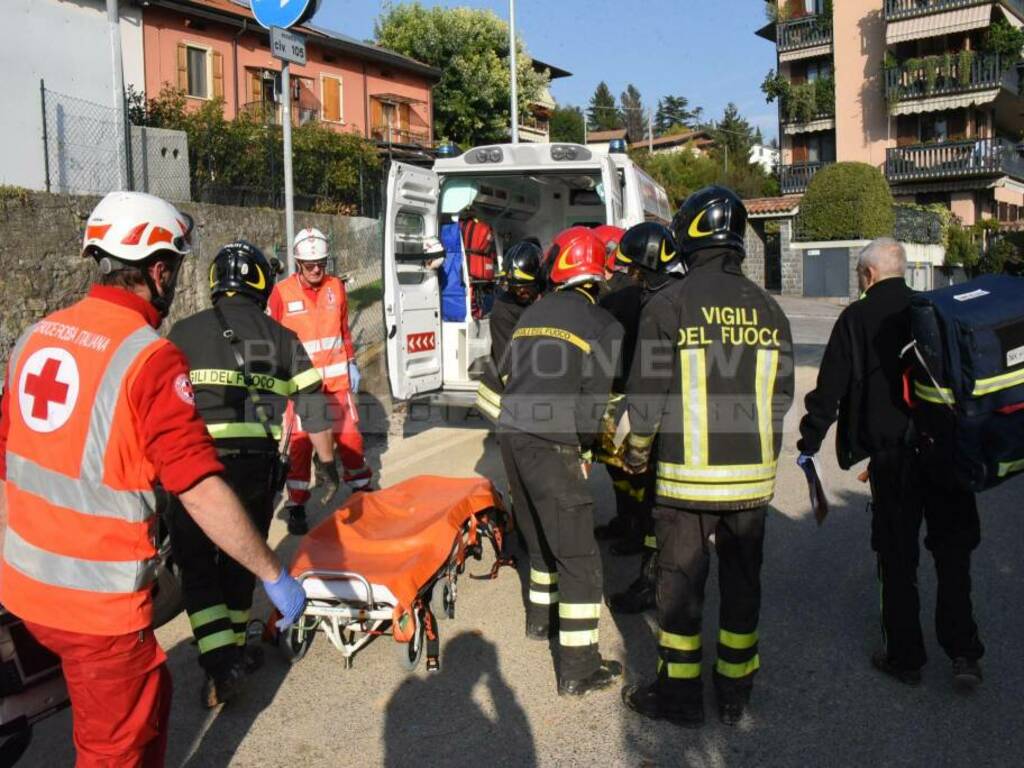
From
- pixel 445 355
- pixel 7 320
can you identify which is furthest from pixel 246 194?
Result: pixel 445 355

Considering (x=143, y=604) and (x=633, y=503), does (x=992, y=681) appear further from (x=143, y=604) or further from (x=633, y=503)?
(x=143, y=604)

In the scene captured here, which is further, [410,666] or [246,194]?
[246,194]

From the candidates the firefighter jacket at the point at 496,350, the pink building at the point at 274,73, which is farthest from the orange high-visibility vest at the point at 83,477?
the pink building at the point at 274,73

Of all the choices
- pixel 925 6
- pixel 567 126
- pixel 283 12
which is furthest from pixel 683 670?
pixel 567 126

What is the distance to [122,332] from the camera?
7.37 feet

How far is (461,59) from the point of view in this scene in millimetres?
34688

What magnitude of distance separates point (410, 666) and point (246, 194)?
10952 mm

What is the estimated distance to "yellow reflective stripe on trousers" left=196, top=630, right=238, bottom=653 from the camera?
11.9ft

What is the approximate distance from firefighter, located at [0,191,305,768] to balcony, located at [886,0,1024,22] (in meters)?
35.8

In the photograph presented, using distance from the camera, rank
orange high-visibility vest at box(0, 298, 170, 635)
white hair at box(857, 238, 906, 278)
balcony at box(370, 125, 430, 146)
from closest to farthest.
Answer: orange high-visibility vest at box(0, 298, 170, 635)
white hair at box(857, 238, 906, 278)
balcony at box(370, 125, 430, 146)

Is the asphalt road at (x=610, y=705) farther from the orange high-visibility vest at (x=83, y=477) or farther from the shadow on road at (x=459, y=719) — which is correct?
the orange high-visibility vest at (x=83, y=477)

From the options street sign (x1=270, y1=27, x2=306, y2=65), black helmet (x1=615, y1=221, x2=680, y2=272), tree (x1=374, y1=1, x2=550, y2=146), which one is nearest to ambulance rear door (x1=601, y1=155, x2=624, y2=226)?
black helmet (x1=615, y1=221, x2=680, y2=272)

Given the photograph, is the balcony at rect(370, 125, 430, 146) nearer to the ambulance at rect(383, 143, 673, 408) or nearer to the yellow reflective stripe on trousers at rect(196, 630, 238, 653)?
the ambulance at rect(383, 143, 673, 408)

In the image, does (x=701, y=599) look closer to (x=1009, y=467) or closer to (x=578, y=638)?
(x=578, y=638)
